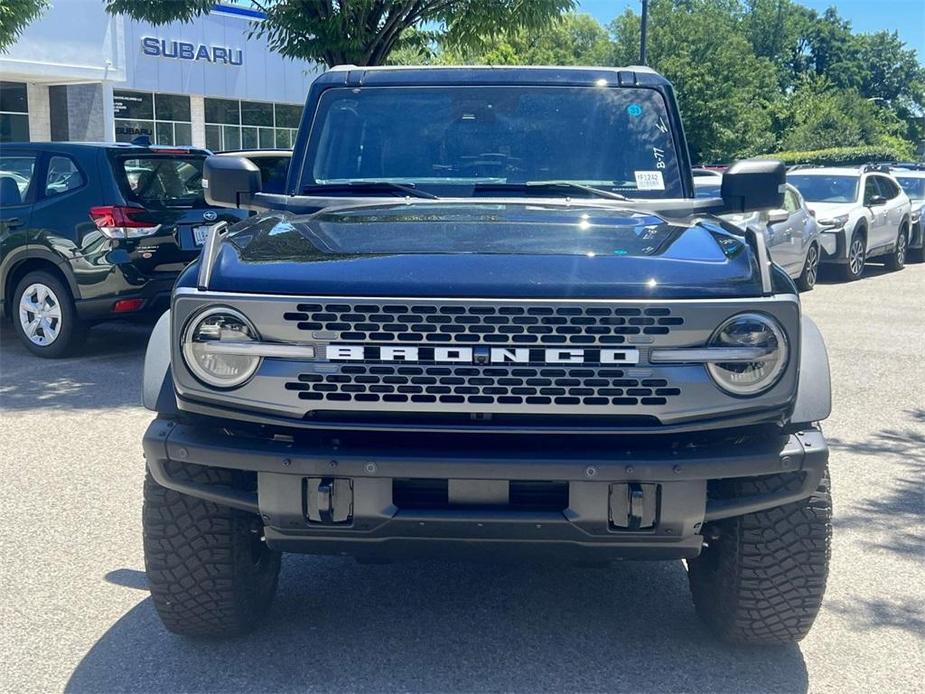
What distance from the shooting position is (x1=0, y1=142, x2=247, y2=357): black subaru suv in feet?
29.5

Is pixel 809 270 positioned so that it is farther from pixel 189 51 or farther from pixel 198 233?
pixel 189 51

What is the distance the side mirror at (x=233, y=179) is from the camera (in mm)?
4688

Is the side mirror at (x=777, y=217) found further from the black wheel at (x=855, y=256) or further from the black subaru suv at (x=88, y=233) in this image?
the black subaru suv at (x=88, y=233)

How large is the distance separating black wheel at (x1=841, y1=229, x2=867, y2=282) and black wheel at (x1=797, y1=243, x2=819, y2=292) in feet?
4.25

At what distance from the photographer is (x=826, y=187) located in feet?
54.7

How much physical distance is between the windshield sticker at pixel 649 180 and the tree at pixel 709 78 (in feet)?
133

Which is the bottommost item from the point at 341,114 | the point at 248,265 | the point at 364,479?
the point at 364,479

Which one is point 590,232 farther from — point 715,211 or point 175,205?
point 175,205

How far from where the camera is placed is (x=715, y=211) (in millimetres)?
4570

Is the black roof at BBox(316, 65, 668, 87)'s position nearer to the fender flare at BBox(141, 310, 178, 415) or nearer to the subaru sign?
the fender flare at BBox(141, 310, 178, 415)

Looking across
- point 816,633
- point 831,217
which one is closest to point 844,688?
point 816,633

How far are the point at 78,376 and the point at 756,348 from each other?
6.60 metres

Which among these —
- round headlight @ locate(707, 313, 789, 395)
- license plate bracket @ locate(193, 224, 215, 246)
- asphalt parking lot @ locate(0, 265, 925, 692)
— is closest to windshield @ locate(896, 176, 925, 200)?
license plate bracket @ locate(193, 224, 215, 246)

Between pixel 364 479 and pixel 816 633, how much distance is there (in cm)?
183
